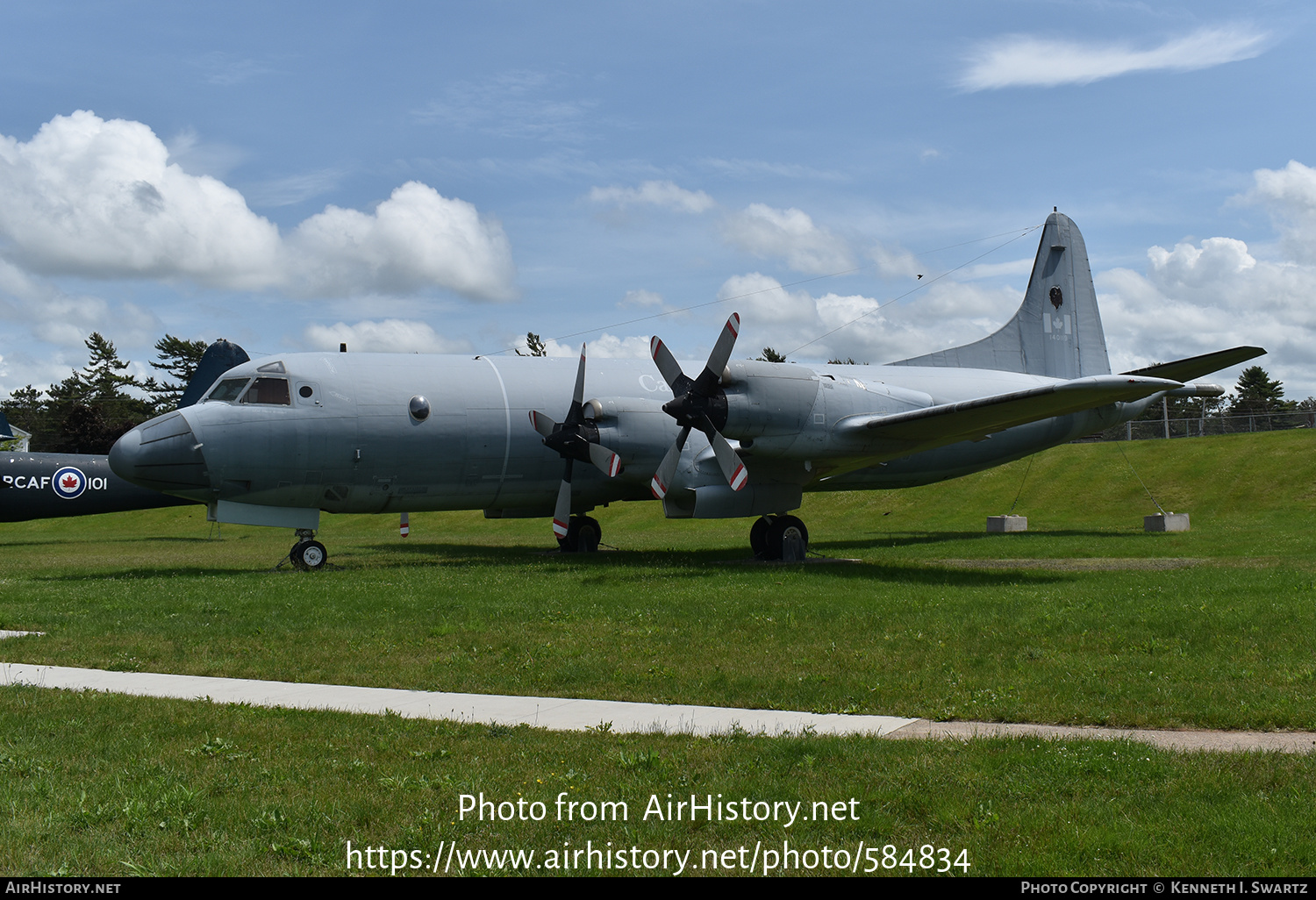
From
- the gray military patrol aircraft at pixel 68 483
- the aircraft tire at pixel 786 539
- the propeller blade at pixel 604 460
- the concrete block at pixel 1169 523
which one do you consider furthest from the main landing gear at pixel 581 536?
the concrete block at pixel 1169 523

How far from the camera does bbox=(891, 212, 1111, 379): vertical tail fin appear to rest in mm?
28609

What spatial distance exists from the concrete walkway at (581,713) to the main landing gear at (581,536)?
49.1 ft

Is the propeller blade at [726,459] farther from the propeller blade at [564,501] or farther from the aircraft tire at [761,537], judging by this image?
the propeller blade at [564,501]

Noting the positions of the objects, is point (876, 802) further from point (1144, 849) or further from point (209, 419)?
point (209, 419)

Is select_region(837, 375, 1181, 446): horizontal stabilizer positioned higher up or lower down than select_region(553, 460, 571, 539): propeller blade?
higher up

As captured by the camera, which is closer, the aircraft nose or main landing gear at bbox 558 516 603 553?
the aircraft nose

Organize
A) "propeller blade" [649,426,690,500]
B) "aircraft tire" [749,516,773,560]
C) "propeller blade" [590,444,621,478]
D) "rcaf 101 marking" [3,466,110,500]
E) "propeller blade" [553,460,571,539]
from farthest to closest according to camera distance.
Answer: "rcaf 101 marking" [3,466,110,500] → "aircraft tire" [749,516,773,560] → "propeller blade" [553,460,571,539] → "propeller blade" [590,444,621,478] → "propeller blade" [649,426,690,500]

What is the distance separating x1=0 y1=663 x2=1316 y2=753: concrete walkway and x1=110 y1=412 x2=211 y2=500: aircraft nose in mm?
9549

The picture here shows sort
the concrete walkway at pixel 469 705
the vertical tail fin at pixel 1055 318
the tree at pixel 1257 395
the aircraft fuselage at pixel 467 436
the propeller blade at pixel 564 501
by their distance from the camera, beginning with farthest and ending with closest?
the tree at pixel 1257 395
the vertical tail fin at pixel 1055 318
the propeller blade at pixel 564 501
the aircraft fuselage at pixel 467 436
the concrete walkway at pixel 469 705

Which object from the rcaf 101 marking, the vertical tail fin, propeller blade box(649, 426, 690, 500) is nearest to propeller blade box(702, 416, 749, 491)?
propeller blade box(649, 426, 690, 500)

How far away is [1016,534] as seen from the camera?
102ft

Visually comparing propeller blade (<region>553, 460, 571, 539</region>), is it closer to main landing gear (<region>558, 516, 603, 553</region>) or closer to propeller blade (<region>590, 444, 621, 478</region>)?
propeller blade (<region>590, 444, 621, 478</region>)

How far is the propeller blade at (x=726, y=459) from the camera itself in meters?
19.0

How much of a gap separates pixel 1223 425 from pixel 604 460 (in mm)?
43744
